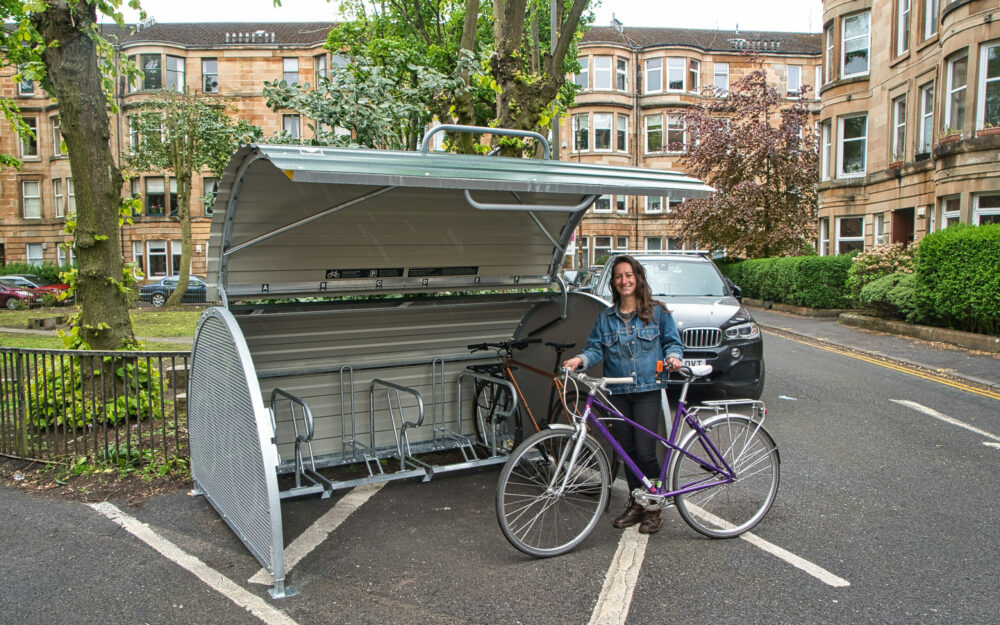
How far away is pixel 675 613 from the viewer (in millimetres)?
3938

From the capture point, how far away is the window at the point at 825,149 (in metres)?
30.4

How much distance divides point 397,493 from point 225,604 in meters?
2.02

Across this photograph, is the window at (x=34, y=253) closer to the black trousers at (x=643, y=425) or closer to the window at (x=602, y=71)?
the window at (x=602, y=71)

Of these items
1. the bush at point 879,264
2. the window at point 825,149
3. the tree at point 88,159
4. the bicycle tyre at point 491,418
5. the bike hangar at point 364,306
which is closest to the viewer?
the bike hangar at point 364,306

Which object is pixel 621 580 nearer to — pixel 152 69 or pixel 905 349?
pixel 905 349

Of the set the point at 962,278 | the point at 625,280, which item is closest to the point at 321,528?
the point at 625,280

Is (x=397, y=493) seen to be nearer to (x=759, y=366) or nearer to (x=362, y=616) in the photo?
(x=362, y=616)

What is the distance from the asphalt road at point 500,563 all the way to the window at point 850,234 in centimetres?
2456

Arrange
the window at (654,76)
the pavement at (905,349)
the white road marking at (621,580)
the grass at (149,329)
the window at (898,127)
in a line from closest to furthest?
the white road marking at (621,580), the pavement at (905,349), the grass at (149,329), the window at (898,127), the window at (654,76)

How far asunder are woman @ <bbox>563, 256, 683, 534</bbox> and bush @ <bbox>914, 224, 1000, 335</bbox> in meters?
11.7

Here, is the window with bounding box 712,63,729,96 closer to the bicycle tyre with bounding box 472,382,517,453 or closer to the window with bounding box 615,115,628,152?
the window with bounding box 615,115,628,152

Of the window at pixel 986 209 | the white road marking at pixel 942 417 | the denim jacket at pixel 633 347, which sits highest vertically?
the window at pixel 986 209

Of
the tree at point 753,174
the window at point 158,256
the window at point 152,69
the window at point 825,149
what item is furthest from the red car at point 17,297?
the window at point 825,149

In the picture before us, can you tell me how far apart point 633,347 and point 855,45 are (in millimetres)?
29262
